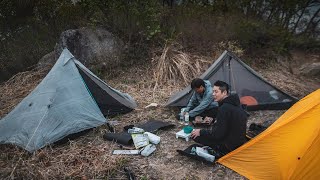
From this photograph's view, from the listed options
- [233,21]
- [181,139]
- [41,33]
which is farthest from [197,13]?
[181,139]

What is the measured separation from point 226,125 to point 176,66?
3957 millimetres

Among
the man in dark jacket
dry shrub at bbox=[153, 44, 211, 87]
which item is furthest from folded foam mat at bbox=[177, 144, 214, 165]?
dry shrub at bbox=[153, 44, 211, 87]

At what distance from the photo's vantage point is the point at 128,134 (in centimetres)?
527

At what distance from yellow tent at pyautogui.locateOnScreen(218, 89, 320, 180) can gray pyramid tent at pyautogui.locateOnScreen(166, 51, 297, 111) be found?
83.1 inches

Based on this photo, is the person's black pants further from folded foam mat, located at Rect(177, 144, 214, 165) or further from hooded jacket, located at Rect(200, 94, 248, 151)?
folded foam mat, located at Rect(177, 144, 214, 165)

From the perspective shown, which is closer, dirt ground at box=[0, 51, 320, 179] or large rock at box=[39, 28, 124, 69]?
dirt ground at box=[0, 51, 320, 179]

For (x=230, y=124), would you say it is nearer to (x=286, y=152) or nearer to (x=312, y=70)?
(x=286, y=152)

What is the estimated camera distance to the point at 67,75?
18.9 ft

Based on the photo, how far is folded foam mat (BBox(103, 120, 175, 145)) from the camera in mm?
5152

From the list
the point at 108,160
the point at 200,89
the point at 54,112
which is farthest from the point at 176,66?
the point at 108,160

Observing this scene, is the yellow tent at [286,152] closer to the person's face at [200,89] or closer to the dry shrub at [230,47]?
the person's face at [200,89]

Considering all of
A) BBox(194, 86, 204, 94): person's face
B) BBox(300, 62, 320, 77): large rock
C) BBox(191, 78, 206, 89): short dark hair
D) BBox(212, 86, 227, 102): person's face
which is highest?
BBox(212, 86, 227, 102): person's face

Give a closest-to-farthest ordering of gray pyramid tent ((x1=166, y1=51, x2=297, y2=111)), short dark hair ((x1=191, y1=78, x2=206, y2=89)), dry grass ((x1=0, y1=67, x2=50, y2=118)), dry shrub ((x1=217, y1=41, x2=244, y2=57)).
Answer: short dark hair ((x1=191, y1=78, x2=206, y2=89)) → gray pyramid tent ((x1=166, y1=51, x2=297, y2=111)) → dry grass ((x1=0, y1=67, x2=50, y2=118)) → dry shrub ((x1=217, y1=41, x2=244, y2=57))

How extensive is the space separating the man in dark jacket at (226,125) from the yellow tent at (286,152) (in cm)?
16
